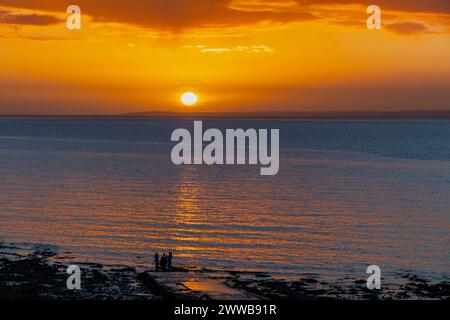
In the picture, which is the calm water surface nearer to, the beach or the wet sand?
the beach

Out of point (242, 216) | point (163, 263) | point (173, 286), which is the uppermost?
point (242, 216)

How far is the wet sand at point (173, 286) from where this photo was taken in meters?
28.3

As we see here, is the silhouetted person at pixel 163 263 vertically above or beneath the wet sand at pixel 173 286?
above

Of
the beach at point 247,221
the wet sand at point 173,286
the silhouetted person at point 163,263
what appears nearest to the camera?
the wet sand at point 173,286

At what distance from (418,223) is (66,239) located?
24.4 meters

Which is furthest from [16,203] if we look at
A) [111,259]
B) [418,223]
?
[418,223]

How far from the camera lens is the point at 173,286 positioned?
28.5 m

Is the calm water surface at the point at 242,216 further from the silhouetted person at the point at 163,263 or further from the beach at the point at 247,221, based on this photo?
the silhouetted person at the point at 163,263

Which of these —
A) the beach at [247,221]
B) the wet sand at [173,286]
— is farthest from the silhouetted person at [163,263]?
the beach at [247,221]

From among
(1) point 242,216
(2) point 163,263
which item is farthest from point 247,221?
(2) point 163,263

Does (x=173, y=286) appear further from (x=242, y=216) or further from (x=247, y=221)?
(x=242, y=216)

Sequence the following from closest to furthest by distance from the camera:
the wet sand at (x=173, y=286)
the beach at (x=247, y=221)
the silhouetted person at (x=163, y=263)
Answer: the wet sand at (x=173, y=286), the silhouetted person at (x=163, y=263), the beach at (x=247, y=221)
